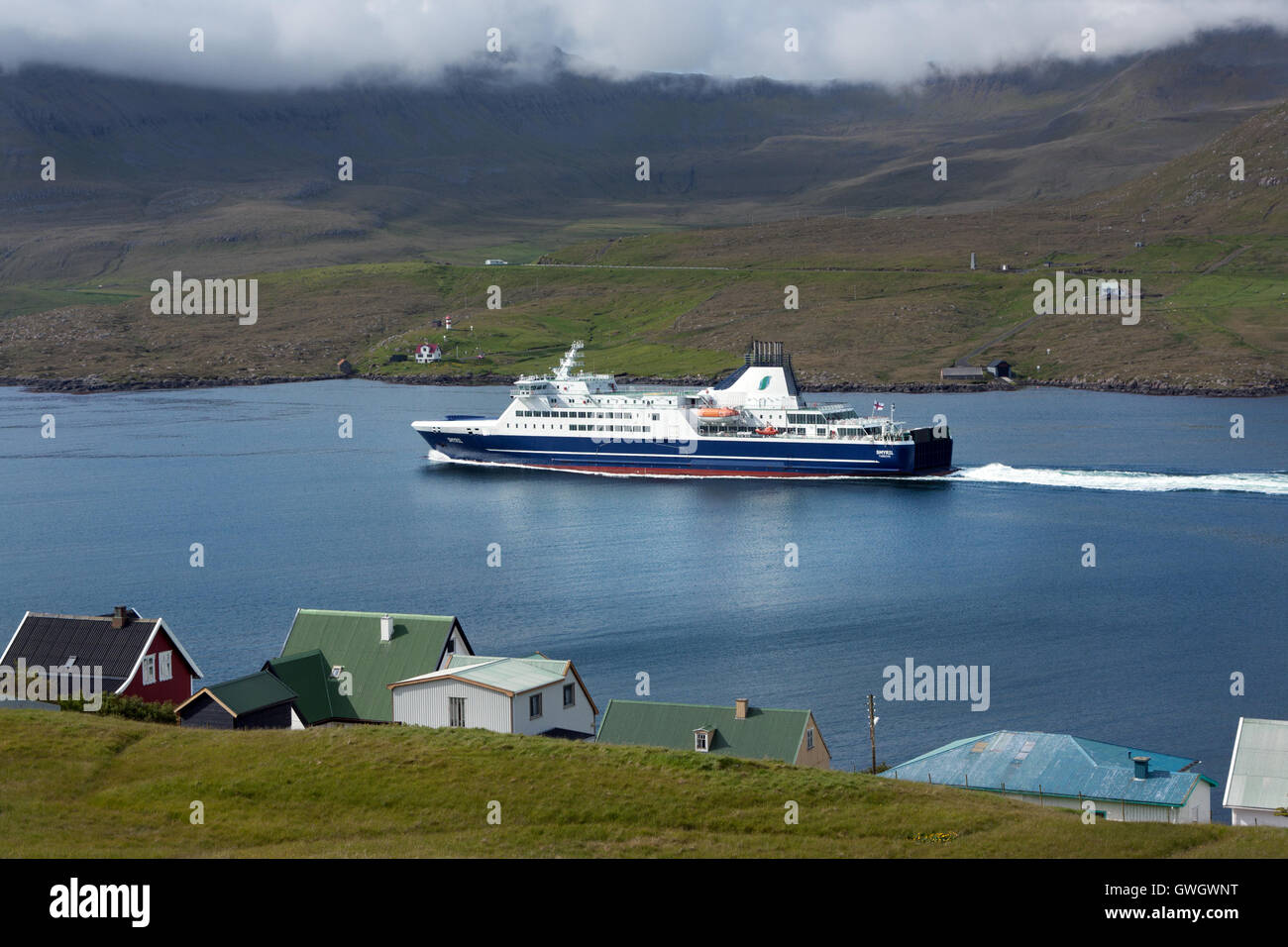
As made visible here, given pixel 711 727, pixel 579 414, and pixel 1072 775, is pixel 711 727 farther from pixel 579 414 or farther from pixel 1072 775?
pixel 579 414

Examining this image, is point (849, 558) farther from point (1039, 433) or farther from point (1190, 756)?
point (1039, 433)

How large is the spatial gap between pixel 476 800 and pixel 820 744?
13079mm

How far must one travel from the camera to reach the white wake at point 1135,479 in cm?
8056

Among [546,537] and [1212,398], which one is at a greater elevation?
[1212,398]

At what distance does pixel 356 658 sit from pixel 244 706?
4.17 meters

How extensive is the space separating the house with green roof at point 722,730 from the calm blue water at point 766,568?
13.0 feet

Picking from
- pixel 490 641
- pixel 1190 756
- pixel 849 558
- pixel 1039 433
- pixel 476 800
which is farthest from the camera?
pixel 1039 433

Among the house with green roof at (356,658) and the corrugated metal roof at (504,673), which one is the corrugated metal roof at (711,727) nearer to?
the corrugated metal roof at (504,673)

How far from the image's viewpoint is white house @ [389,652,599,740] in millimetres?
31344

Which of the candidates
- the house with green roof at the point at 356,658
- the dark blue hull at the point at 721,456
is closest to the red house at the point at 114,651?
the house with green roof at the point at 356,658
